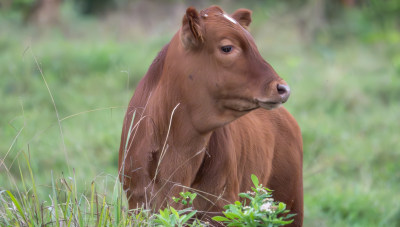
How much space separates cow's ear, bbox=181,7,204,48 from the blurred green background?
0.39 metres

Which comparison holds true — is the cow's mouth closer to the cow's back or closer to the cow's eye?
the cow's eye

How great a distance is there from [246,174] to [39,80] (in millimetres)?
6523

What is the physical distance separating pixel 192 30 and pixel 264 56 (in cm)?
905

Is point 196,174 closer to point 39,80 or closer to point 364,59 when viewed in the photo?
point 39,80

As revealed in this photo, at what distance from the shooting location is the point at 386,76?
38.6 feet

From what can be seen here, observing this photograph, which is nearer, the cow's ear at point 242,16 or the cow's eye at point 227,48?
the cow's eye at point 227,48

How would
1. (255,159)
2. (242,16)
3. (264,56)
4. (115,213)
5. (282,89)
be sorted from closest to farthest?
A: 1. (115,213)
2. (282,89)
3. (242,16)
4. (255,159)
5. (264,56)

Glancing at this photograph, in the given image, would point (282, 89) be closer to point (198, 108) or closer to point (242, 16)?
point (198, 108)

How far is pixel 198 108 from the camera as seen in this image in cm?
377

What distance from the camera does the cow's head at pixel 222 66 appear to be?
3.63m

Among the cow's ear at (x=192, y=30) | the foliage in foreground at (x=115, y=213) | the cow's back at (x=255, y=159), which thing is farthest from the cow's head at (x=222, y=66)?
the foliage in foreground at (x=115, y=213)

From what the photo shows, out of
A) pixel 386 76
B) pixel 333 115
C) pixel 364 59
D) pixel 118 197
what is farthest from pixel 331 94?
pixel 118 197

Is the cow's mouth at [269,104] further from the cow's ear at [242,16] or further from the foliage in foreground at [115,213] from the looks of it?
the cow's ear at [242,16]

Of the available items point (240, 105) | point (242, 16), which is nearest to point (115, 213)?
point (240, 105)
